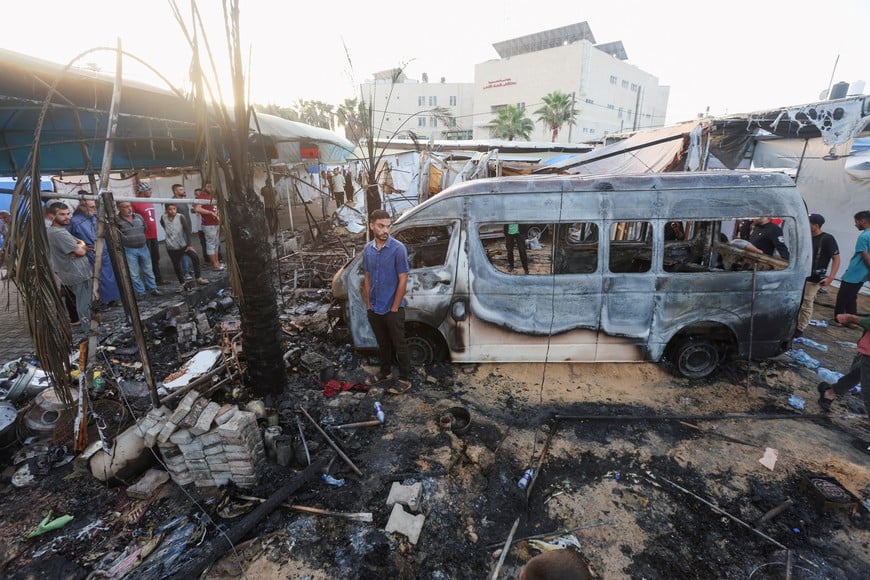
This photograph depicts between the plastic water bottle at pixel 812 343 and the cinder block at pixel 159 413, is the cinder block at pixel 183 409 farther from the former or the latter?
the plastic water bottle at pixel 812 343

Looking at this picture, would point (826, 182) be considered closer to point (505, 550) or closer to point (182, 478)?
point (505, 550)

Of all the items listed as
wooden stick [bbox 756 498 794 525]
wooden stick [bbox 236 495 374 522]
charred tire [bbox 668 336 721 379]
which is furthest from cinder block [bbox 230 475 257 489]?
charred tire [bbox 668 336 721 379]

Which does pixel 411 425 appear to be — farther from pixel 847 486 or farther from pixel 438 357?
pixel 847 486

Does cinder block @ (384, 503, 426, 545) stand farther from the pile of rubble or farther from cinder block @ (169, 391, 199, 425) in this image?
cinder block @ (169, 391, 199, 425)

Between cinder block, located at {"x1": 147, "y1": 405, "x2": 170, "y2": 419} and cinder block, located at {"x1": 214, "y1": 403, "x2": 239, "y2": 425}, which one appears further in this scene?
cinder block, located at {"x1": 147, "y1": 405, "x2": 170, "y2": 419}

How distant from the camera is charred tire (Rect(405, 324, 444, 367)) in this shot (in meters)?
4.94

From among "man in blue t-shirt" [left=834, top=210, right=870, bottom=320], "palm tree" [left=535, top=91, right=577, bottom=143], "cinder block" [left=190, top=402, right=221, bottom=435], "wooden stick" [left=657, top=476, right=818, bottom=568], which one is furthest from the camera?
"palm tree" [left=535, top=91, right=577, bottom=143]

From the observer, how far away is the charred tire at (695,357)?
15.7 feet

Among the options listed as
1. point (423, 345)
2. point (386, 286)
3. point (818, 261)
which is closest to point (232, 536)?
point (386, 286)

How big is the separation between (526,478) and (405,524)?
114 centimetres

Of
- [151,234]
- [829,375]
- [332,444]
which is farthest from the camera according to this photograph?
[151,234]

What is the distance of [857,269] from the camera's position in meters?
5.55

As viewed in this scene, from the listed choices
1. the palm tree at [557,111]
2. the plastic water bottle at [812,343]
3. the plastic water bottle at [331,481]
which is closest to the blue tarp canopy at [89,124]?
the plastic water bottle at [331,481]

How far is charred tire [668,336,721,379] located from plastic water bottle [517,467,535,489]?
9.04 ft
